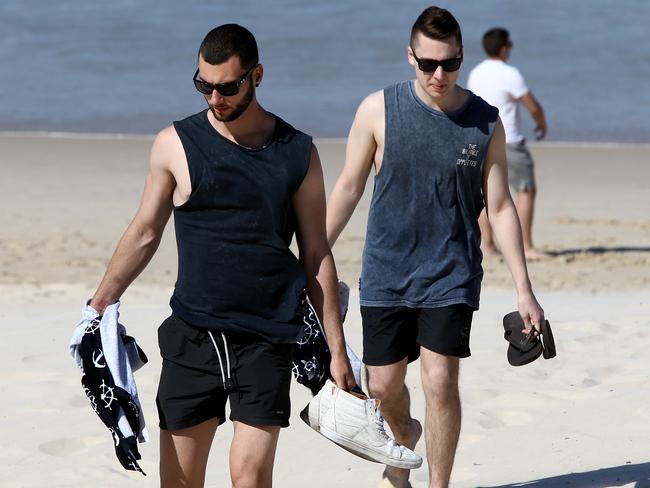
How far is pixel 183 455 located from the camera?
3.81 m

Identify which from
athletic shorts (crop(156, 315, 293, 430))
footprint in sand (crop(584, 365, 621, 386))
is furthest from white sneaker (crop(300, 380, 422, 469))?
footprint in sand (crop(584, 365, 621, 386))

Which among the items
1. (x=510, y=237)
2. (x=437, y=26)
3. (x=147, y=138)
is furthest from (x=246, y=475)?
(x=147, y=138)

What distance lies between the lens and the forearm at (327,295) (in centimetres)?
377

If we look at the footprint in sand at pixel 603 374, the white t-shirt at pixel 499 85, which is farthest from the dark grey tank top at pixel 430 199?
the white t-shirt at pixel 499 85

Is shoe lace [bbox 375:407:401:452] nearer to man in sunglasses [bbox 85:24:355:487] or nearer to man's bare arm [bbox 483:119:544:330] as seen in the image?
man in sunglasses [bbox 85:24:355:487]

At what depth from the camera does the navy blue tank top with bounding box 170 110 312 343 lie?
12.0ft

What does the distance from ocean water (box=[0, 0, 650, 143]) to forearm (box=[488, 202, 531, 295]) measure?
13.7 m

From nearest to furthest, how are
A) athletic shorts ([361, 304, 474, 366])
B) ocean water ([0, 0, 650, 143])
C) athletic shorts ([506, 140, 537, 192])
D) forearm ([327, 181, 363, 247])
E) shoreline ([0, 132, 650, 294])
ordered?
athletic shorts ([361, 304, 474, 366]) → forearm ([327, 181, 363, 247]) → shoreline ([0, 132, 650, 294]) → athletic shorts ([506, 140, 537, 192]) → ocean water ([0, 0, 650, 143])

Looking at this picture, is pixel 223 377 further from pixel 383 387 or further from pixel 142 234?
pixel 383 387

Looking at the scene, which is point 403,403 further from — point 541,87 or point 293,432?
point 541,87

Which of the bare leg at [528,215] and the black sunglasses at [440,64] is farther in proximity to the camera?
the bare leg at [528,215]

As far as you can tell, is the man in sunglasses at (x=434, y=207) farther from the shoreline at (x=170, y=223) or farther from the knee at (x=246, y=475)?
the shoreline at (x=170, y=223)

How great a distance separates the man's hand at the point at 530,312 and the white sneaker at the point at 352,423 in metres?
0.88

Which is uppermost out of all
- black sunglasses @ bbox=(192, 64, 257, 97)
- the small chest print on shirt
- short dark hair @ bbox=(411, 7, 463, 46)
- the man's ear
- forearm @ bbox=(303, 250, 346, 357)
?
short dark hair @ bbox=(411, 7, 463, 46)
